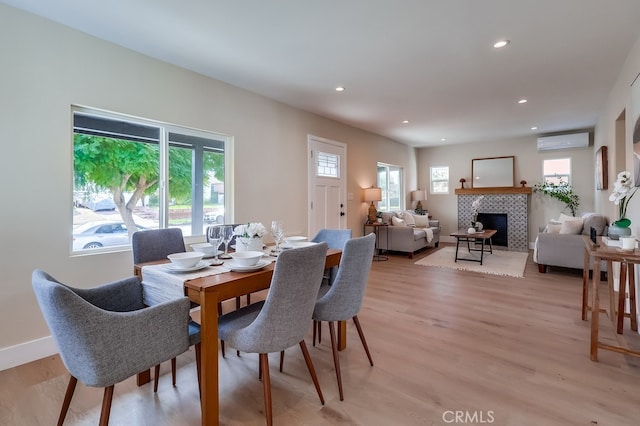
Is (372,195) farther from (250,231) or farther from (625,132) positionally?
(250,231)

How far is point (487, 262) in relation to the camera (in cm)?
533

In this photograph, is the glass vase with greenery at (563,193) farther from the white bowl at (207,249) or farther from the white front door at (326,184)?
the white bowl at (207,249)

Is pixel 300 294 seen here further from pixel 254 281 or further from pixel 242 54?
pixel 242 54

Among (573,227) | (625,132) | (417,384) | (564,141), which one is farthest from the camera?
(564,141)

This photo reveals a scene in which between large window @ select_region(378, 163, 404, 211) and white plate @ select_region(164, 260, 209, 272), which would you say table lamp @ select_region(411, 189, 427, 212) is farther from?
white plate @ select_region(164, 260, 209, 272)

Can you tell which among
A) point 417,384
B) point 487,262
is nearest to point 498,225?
point 487,262

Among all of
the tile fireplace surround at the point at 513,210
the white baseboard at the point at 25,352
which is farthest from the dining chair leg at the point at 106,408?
the tile fireplace surround at the point at 513,210

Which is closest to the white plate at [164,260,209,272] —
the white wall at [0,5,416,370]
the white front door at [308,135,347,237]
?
the white wall at [0,5,416,370]

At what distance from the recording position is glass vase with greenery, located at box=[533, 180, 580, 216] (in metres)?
6.37

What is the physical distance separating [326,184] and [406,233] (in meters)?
1.93

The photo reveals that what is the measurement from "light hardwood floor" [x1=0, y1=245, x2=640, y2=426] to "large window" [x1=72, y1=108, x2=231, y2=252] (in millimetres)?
1180

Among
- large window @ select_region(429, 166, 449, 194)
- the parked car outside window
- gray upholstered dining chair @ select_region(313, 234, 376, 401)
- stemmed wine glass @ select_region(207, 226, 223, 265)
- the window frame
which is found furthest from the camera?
large window @ select_region(429, 166, 449, 194)

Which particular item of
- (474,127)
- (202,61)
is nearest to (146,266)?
(202,61)

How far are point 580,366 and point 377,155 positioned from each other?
500 cm
